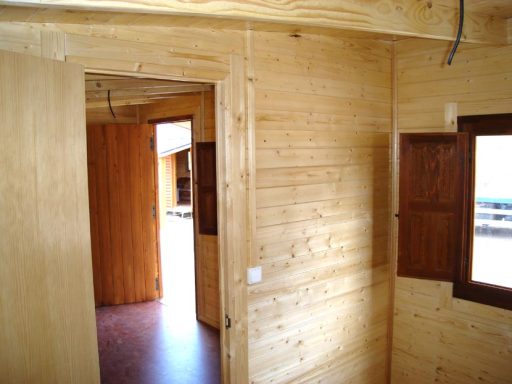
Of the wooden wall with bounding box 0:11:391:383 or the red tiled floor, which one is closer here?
the wooden wall with bounding box 0:11:391:383

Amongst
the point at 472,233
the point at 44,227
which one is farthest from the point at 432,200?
the point at 44,227

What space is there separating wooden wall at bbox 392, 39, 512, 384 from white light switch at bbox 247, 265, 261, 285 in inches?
55.9

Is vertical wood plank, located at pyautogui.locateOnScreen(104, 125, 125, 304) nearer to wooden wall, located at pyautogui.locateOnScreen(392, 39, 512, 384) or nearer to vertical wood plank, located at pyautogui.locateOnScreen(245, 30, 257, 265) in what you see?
vertical wood plank, located at pyautogui.locateOnScreen(245, 30, 257, 265)

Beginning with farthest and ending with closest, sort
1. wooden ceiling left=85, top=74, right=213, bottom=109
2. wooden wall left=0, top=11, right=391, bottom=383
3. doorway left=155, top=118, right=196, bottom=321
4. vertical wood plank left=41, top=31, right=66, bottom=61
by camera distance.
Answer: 1. doorway left=155, top=118, right=196, bottom=321
2. wooden ceiling left=85, top=74, right=213, bottom=109
3. wooden wall left=0, top=11, right=391, bottom=383
4. vertical wood plank left=41, top=31, right=66, bottom=61

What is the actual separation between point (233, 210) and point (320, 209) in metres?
0.74

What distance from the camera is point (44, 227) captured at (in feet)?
5.17

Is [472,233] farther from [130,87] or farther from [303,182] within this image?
[130,87]

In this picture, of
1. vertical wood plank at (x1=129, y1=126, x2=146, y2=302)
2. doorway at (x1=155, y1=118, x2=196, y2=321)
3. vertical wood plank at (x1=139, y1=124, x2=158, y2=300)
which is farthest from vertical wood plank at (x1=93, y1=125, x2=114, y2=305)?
doorway at (x1=155, y1=118, x2=196, y2=321)

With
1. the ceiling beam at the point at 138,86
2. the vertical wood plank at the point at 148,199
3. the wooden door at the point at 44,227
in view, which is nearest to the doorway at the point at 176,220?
the vertical wood plank at the point at 148,199

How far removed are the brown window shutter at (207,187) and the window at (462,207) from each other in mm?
1886

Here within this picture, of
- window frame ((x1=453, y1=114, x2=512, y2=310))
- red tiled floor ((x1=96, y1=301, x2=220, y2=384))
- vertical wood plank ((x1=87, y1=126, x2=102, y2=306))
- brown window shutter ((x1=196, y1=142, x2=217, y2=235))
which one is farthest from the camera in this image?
vertical wood plank ((x1=87, y1=126, x2=102, y2=306))

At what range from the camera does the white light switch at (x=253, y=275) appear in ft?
7.92

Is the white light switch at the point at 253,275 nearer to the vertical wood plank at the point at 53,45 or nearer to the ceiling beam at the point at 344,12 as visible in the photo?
the ceiling beam at the point at 344,12

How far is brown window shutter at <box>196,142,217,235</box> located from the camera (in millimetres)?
4160
